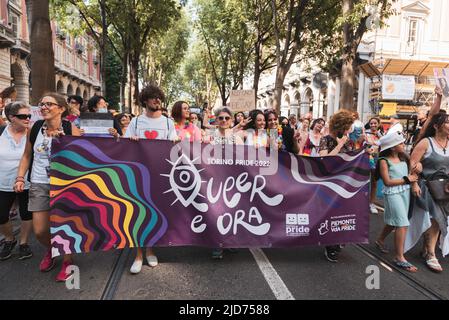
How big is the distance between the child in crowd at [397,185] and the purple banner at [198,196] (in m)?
0.27

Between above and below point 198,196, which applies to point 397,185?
above

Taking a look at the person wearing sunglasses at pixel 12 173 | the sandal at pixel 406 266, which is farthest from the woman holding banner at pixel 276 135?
the person wearing sunglasses at pixel 12 173

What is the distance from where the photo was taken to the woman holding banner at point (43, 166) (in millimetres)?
3887

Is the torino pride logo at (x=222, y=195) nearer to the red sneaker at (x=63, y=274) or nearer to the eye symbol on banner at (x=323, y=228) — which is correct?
the eye symbol on banner at (x=323, y=228)

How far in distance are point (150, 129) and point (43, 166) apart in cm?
124

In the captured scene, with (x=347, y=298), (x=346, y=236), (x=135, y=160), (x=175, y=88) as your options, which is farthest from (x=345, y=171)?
(x=175, y=88)

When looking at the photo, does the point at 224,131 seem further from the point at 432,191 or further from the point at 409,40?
the point at 409,40

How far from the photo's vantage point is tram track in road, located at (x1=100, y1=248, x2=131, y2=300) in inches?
136

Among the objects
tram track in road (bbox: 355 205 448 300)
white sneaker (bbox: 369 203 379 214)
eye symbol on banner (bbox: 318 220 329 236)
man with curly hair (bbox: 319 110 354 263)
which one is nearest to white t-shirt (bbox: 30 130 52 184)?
eye symbol on banner (bbox: 318 220 329 236)

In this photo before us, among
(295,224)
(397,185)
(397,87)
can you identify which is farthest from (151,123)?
(397,87)

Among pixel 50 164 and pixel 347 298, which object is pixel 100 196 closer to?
pixel 50 164

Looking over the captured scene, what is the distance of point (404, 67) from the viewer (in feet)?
71.1

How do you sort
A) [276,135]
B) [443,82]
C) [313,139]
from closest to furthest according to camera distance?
[443,82] → [276,135] → [313,139]

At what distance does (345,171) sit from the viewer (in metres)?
4.44
